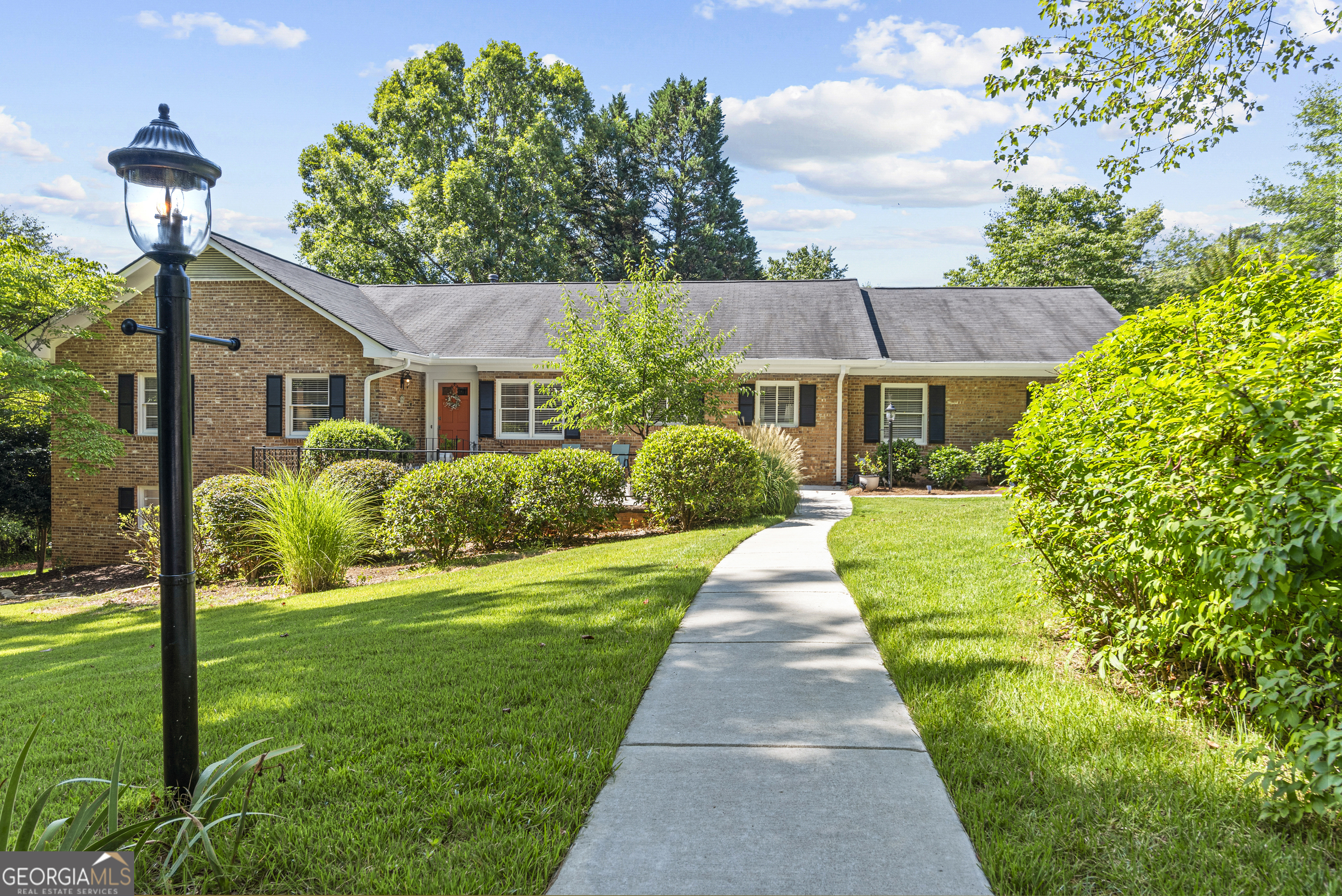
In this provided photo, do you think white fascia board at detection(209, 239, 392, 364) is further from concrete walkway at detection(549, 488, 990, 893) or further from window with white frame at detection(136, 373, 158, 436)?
concrete walkway at detection(549, 488, 990, 893)

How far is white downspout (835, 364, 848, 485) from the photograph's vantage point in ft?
58.9

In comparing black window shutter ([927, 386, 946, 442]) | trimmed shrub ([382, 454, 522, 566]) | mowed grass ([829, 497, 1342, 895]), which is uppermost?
black window shutter ([927, 386, 946, 442])

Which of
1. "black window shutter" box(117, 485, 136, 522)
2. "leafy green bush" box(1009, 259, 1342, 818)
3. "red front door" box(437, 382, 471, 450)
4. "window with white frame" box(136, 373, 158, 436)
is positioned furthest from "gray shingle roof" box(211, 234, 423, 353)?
"leafy green bush" box(1009, 259, 1342, 818)

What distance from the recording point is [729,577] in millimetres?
7160

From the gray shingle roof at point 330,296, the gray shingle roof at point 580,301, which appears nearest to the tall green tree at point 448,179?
the gray shingle roof at point 580,301

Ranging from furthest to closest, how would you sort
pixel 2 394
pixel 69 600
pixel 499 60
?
pixel 499 60, pixel 2 394, pixel 69 600

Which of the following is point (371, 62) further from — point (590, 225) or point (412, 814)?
point (412, 814)

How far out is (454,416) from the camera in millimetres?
19203

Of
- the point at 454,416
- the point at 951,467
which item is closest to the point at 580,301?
the point at 454,416

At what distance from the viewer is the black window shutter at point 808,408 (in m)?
18.4

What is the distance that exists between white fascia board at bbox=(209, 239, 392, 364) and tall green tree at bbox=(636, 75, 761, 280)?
2465 centimetres

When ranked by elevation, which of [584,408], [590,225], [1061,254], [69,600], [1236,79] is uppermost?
[590,225]

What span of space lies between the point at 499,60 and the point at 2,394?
26.2 metres

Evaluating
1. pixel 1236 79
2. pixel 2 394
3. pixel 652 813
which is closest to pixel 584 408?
pixel 1236 79
